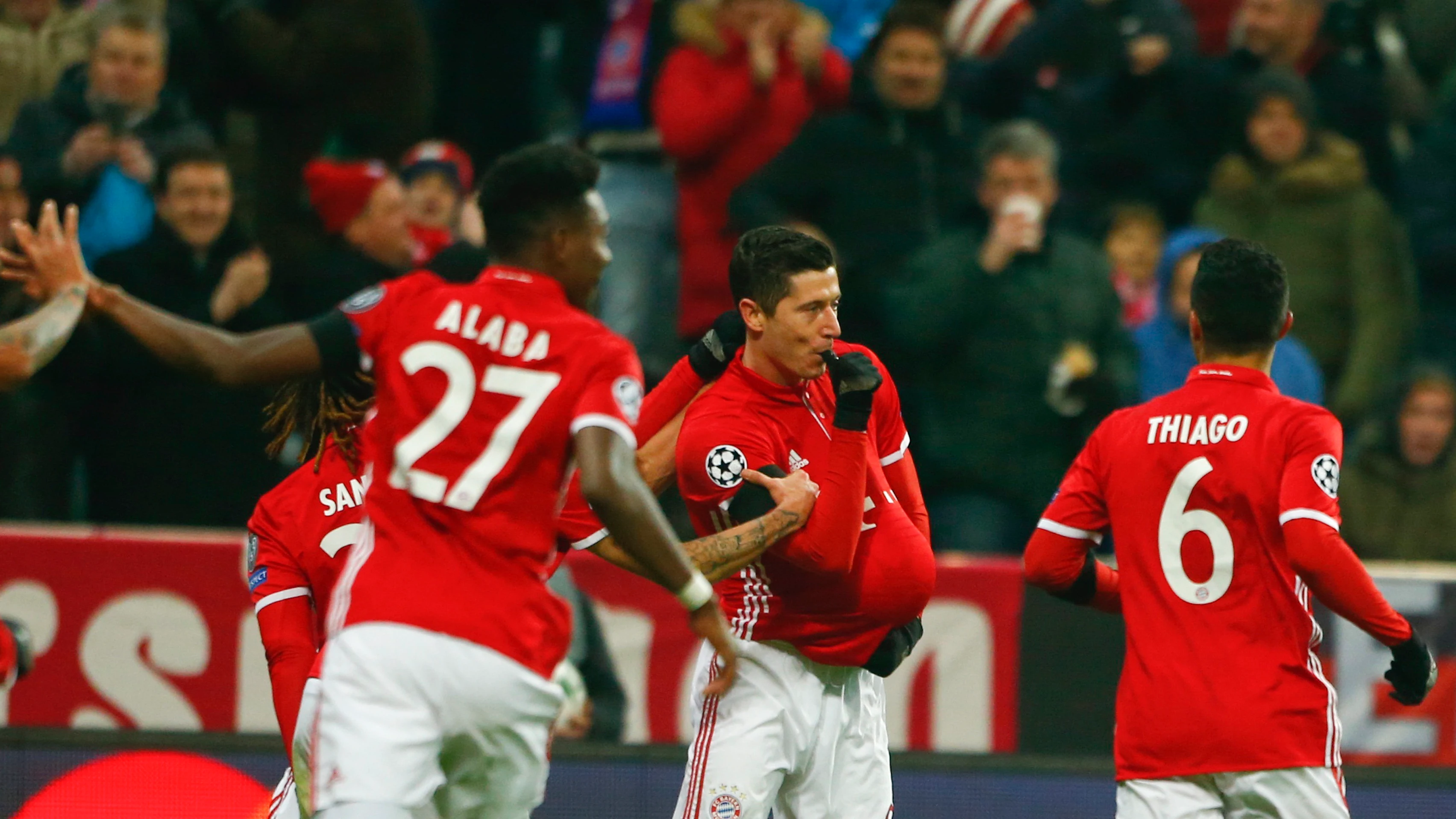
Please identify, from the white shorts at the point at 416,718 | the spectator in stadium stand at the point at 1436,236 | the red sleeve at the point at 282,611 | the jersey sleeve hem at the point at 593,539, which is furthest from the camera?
the spectator in stadium stand at the point at 1436,236

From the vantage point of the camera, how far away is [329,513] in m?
5.16

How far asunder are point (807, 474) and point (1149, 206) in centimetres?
482

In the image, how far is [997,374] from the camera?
8.09 meters

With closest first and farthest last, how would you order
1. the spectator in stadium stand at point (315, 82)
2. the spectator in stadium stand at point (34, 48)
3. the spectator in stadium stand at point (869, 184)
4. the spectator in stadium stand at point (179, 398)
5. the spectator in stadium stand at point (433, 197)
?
the spectator in stadium stand at point (179, 398) → the spectator in stadium stand at point (869, 184) → the spectator in stadium stand at point (433, 197) → the spectator in stadium stand at point (34, 48) → the spectator in stadium stand at point (315, 82)

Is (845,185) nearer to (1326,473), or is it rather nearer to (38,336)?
(1326,473)

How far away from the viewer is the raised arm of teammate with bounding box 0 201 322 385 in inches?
168

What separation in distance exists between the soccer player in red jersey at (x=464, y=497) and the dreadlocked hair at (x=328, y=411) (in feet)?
2.65

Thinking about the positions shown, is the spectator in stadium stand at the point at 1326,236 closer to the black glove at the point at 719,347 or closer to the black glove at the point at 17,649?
the black glove at the point at 719,347

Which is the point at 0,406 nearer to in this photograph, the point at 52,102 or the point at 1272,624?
the point at 52,102

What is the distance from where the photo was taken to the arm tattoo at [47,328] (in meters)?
4.44

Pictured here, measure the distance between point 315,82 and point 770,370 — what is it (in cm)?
464

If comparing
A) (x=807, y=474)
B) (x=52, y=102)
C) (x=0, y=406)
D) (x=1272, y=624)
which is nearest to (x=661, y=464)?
(x=807, y=474)

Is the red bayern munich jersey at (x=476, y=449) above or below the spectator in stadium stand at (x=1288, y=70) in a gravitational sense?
below

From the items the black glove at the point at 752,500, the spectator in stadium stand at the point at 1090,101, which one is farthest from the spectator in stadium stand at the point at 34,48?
the black glove at the point at 752,500
